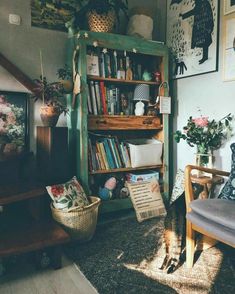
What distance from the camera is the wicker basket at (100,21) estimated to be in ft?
8.37

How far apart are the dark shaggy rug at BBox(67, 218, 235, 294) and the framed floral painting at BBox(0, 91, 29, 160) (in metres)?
1.02

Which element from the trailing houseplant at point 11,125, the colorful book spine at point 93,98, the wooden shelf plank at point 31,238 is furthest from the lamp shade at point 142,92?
the wooden shelf plank at point 31,238

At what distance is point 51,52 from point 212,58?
1.47m

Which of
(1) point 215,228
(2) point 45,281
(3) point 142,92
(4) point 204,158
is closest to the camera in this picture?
(1) point 215,228

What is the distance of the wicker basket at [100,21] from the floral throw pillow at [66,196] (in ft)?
4.63

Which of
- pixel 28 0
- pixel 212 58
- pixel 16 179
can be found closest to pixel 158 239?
pixel 16 179

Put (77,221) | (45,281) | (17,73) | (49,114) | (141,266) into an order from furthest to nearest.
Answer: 1. (17,73)
2. (49,114)
3. (77,221)
4. (141,266)
5. (45,281)

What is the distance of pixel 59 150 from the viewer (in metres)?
2.32

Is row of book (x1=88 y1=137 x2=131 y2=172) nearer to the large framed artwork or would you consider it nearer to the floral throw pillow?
the floral throw pillow

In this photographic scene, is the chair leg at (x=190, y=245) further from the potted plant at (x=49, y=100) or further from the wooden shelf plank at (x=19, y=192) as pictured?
the potted plant at (x=49, y=100)

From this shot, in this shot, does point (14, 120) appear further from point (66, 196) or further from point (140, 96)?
point (140, 96)

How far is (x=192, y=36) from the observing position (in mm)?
2787

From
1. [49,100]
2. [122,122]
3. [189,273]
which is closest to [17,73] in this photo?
[49,100]

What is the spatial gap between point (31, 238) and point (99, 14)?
1.94m
